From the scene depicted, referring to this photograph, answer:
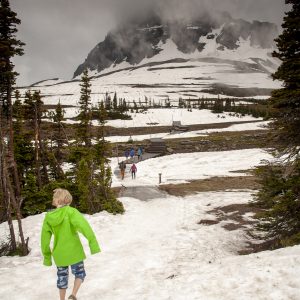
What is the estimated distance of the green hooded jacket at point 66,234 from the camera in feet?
20.0

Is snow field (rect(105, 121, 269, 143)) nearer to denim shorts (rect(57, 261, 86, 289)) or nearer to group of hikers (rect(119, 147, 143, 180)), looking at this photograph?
group of hikers (rect(119, 147, 143, 180))

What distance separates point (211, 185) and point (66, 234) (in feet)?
84.0

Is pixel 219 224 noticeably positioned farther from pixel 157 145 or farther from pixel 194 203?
pixel 157 145

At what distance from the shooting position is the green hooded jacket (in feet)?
20.0

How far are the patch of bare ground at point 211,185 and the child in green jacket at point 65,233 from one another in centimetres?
2012

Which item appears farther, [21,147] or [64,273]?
[21,147]

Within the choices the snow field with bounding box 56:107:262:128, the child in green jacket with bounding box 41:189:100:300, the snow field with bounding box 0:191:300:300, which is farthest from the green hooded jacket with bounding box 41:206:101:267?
the snow field with bounding box 56:107:262:128

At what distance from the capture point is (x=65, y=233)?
6.19m

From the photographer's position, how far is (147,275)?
9.01 metres

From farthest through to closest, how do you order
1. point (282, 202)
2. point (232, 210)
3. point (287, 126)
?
1. point (232, 210)
2. point (287, 126)
3. point (282, 202)

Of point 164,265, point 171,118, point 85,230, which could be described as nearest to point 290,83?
point 164,265

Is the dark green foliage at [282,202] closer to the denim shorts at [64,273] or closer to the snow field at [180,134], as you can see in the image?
the denim shorts at [64,273]

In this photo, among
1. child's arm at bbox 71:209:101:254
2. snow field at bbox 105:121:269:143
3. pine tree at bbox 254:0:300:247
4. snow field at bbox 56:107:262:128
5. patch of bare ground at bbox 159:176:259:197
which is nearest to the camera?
child's arm at bbox 71:209:101:254

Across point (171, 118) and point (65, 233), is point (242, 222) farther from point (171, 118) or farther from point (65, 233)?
point (171, 118)
